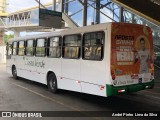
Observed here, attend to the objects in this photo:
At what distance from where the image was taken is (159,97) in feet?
39.0

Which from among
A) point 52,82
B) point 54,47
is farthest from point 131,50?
point 52,82

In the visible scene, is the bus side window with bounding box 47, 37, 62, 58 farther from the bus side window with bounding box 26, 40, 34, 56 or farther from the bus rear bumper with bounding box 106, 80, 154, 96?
the bus rear bumper with bounding box 106, 80, 154, 96

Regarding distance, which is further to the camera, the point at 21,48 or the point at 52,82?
the point at 21,48

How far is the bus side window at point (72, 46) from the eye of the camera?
10555 millimetres

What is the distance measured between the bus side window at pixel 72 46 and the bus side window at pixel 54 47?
47cm

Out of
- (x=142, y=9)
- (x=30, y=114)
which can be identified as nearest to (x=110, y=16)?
(x=142, y=9)

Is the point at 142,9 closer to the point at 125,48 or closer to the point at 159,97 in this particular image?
the point at 159,97

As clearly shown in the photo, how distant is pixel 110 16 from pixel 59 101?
1832 centimetres

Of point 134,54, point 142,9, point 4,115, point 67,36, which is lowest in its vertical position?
point 4,115

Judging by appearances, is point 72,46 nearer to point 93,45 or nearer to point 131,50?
point 93,45

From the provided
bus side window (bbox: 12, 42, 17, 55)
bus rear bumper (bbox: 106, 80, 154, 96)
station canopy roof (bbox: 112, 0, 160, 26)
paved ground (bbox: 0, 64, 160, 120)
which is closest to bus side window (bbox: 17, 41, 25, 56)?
bus side window (bbox: 12, 42, 17, 55)

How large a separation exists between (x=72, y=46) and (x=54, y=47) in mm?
1656

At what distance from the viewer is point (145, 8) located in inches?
835

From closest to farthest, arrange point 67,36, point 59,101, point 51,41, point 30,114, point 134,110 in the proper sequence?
point 30,114 → point 134,110 → point 59,101 → point 67,36 → point 51,41
